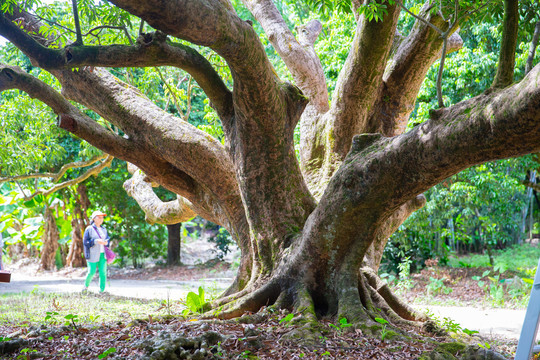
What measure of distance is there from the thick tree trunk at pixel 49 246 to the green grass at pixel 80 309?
30.6ft

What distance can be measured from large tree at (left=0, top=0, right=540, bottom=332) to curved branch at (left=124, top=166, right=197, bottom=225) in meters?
1.63

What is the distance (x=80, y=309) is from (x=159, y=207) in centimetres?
244

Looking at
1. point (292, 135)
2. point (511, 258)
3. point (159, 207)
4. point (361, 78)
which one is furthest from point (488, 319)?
point (511, 258)

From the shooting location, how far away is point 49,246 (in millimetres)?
16797

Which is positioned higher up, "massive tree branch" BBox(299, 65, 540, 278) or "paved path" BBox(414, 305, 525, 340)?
"massive tree branch" BBox(299, 65, 540, 278)

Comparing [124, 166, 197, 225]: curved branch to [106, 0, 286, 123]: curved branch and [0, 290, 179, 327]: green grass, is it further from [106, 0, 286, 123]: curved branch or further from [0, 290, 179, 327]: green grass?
[106, 0, 286, 123]: curved branch

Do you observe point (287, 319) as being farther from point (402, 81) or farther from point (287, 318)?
point (402, 81)

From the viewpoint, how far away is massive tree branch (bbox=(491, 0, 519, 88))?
11.3 feet

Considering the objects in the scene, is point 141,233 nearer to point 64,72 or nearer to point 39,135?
point 39,135

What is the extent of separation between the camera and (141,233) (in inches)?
711

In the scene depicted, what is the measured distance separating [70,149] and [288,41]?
429 inches

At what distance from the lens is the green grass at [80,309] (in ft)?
17.9

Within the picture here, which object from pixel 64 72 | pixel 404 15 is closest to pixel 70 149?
pixel 64 72

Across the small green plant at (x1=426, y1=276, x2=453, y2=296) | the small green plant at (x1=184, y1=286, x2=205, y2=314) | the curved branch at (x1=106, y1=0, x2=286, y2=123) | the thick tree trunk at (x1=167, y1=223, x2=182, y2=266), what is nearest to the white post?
the curved branch at (x1=106, y1=0, x2=286, y2=123)
